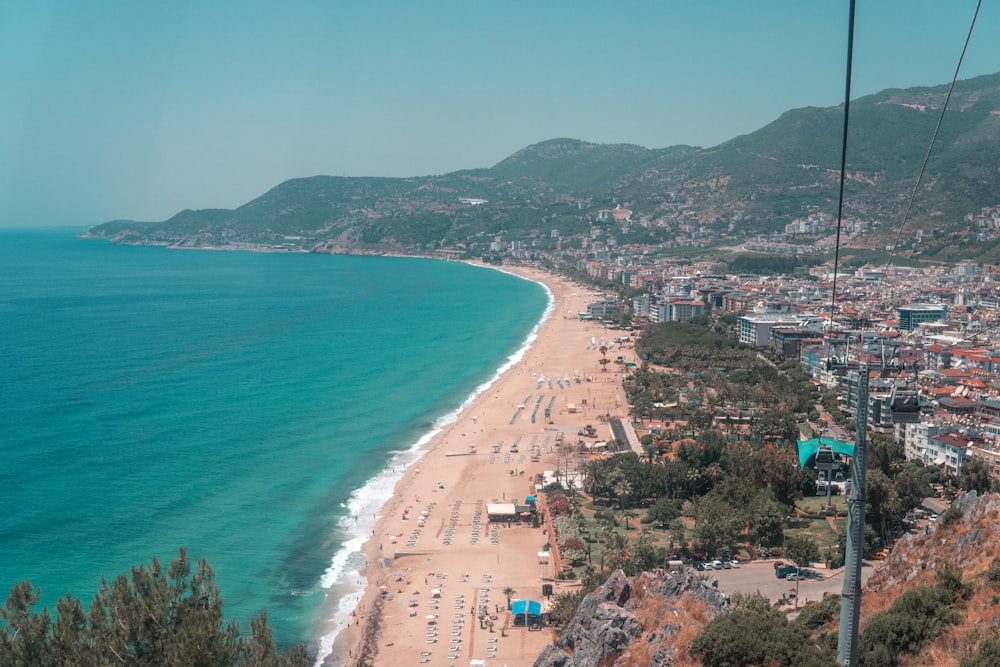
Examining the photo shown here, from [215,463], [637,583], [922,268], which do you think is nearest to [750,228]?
[922,268]

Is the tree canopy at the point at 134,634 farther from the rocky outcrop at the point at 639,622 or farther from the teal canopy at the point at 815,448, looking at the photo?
the teal canopy at the point at 815,448

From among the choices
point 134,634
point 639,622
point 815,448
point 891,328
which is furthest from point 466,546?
point 891,328

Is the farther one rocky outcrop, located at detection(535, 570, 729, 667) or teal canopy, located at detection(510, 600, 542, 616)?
teal canopy, located at detection(510, 600, 542, 616)

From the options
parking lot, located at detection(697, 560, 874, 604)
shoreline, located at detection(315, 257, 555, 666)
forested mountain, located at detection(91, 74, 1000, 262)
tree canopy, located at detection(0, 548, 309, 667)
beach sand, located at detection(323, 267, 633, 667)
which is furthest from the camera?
forested mountain, located at detection(91, 74, 1000, 262)

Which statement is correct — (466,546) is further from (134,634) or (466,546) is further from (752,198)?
(752,198)

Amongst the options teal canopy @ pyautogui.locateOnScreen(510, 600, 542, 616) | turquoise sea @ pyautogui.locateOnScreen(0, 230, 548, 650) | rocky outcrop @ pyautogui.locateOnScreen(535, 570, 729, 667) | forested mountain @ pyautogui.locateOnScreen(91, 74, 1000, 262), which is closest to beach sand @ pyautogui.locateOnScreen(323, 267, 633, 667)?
teal canopy @ pyautogui.locateOnScreen(510, 600, 542, 616)

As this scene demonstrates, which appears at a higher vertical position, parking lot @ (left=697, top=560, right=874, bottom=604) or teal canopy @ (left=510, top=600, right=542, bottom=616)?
parking lot @ (left=697, top=560, right=874, bottom=604)

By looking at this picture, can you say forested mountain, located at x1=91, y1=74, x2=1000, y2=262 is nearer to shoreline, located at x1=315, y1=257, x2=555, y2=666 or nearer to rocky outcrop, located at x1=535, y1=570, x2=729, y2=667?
shoreline, located at x1=315, y1=257, x2=555, y2=666

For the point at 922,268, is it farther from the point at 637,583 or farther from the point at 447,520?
the point at 637,583

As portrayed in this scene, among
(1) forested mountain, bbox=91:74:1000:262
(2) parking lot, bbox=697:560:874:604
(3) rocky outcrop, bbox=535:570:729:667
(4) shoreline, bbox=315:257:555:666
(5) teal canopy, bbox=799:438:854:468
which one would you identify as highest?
(1) forested mountain, bbox=91:74:1000:262
